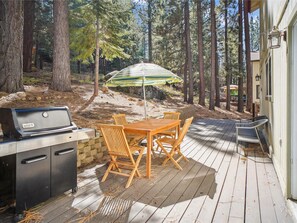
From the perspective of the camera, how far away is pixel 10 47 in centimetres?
675

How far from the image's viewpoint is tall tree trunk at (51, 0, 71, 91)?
8.30 m

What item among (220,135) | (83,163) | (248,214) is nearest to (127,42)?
(220,135)

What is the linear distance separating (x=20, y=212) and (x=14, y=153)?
0.67 metres

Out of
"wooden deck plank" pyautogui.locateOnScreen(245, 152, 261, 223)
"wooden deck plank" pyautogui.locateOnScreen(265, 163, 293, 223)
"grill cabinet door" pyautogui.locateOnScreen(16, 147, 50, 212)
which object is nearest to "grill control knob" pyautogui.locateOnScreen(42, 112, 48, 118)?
"grill cabinet door" pyautogui.locateOnScreen(16, 147, 50, 212)

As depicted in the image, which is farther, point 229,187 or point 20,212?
point 229,187

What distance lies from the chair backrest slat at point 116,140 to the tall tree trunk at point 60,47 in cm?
553

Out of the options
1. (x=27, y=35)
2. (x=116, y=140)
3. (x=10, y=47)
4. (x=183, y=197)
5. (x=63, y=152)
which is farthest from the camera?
(x=27, y=35)

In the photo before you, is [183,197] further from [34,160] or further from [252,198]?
[34,160]

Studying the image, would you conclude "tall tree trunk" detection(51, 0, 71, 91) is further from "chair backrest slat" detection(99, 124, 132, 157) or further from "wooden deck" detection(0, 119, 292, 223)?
"chair backrest slat" detection(99, 124, 132, 157)

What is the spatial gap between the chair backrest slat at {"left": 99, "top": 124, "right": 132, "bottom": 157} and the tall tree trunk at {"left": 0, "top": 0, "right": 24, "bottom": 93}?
15.6 feet

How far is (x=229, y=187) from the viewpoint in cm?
338

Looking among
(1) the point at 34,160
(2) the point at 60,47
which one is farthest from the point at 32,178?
(2) the point at 60,47

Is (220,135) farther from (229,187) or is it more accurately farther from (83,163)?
(83,163)

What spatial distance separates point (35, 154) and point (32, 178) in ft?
0.88
